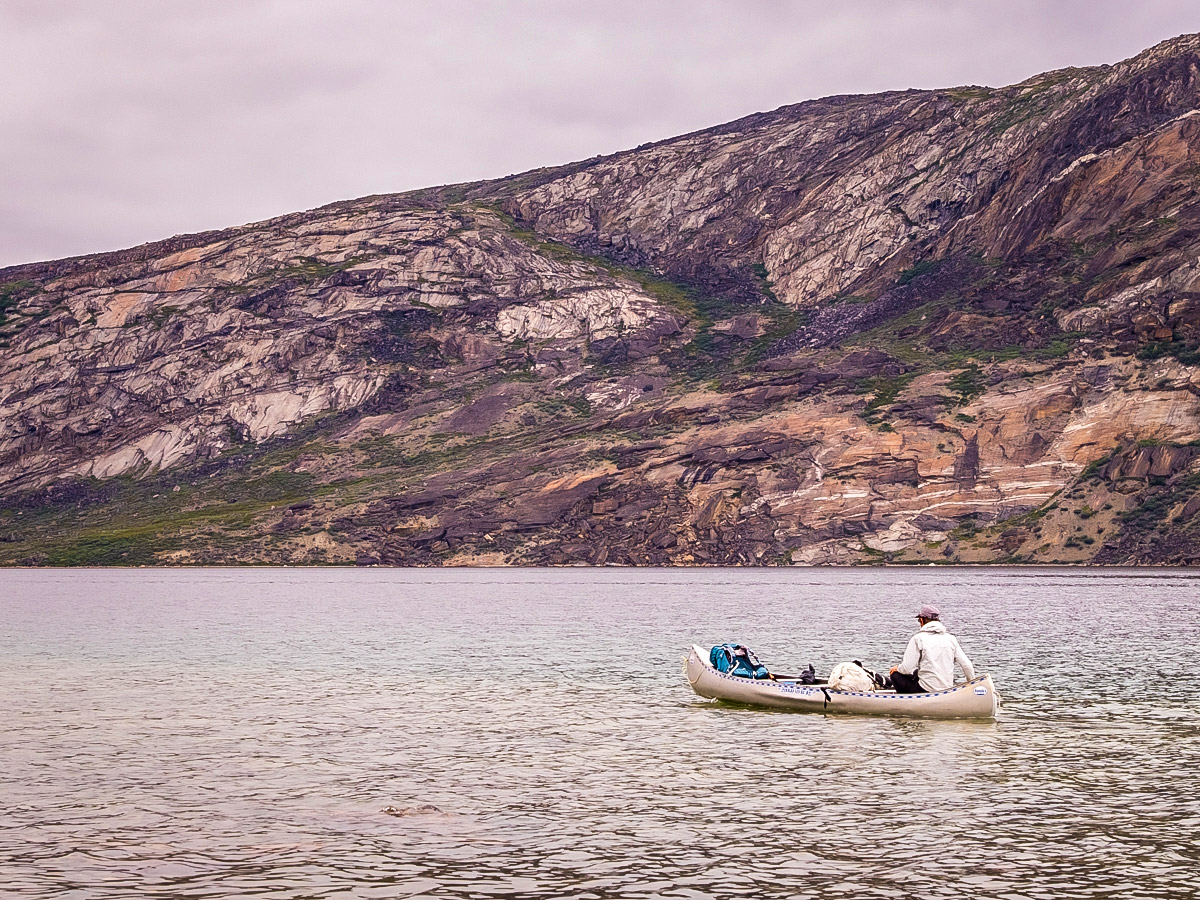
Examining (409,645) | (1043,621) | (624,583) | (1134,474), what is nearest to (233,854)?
(409,645)

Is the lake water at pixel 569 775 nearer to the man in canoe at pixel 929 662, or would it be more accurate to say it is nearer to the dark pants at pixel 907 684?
the dark pants at pixel 907 684

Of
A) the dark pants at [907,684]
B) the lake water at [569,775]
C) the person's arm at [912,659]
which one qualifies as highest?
the person's arm at [912,659]

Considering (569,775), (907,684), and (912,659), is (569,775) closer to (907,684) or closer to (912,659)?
(907,684)

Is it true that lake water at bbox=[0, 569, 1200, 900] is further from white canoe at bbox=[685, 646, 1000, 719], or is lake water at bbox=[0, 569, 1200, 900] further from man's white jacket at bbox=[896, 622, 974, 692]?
man's white jacket at bbox=[896, 622, 974, 692]

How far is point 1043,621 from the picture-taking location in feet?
265

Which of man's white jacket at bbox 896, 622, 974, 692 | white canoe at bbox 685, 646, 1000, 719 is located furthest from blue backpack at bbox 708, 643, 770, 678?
man's white jacket at bbox 896, 622, 974, 692

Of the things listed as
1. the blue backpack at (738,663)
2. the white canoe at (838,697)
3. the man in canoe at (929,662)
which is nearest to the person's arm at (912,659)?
the man in canoe at (929,662)

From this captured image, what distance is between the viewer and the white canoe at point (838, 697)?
125 ft

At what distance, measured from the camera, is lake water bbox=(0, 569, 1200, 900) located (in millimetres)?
20656

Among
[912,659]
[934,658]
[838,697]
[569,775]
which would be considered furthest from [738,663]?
[569,775]

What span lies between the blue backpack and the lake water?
2111 millimetres

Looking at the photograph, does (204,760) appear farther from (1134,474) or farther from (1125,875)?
(1134,474)

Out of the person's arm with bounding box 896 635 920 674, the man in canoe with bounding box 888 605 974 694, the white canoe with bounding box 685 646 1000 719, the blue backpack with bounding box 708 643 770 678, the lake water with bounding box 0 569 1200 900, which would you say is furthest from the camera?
the blue backpack with bounding box 708 643 770 678

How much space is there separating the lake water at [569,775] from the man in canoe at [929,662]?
1433 mm
